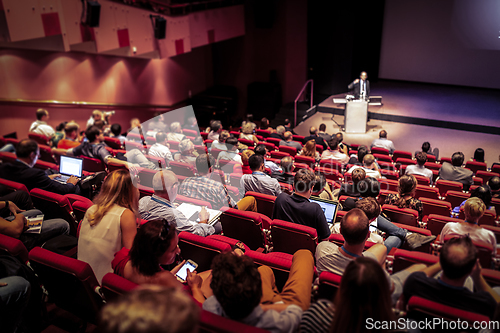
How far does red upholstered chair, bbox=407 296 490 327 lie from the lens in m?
1.70

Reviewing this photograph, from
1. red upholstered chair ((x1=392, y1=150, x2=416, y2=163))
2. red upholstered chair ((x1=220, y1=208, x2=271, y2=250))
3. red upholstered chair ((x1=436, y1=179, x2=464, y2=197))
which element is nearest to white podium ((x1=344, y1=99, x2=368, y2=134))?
red upholstered chair ((x1=392, y1=150, x2=416, y2=163))

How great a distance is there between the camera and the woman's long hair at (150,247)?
A: 6.86ft

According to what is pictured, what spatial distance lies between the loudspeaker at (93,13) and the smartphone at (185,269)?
19.6 feet

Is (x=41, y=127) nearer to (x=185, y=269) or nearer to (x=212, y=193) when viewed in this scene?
(x=212, y=193)

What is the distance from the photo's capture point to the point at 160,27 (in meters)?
8.59

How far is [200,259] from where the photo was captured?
2.67 m

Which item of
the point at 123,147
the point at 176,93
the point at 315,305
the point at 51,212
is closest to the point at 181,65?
the point at 176,93

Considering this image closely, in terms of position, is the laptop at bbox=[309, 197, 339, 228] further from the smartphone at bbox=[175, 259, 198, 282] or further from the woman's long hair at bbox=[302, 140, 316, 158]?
the woman's long hair at bbox=[302, 140, 316, 158]

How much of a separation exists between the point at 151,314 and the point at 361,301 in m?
0.93

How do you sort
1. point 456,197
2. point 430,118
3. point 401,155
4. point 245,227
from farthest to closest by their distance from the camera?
1. point 430,118
2. point 401,155
3. point 456,197
4. point 245,227

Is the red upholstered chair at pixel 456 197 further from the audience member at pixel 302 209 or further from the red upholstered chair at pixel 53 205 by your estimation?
the red upholstered chair at pixel 53 205

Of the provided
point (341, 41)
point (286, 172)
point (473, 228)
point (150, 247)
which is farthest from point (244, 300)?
point (341, 41)

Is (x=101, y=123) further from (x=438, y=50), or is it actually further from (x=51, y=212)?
(x=438, y=50)

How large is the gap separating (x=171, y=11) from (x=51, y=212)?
293 inches
